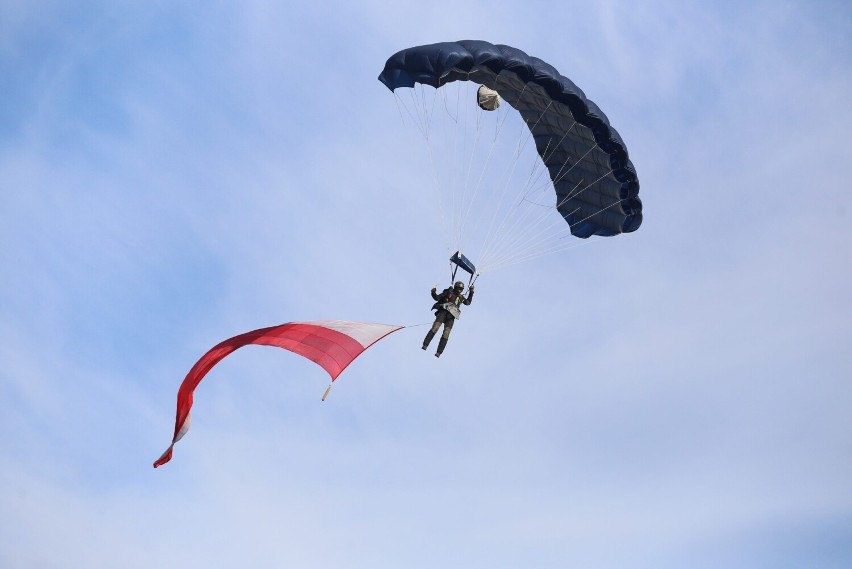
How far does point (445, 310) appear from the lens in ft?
74.9

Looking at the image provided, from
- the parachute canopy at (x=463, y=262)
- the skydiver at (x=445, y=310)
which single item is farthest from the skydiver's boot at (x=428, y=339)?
the parachute canopy at (x=463, y=262)

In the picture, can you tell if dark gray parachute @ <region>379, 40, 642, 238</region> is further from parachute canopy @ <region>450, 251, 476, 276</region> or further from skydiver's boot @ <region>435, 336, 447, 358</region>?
skydiver's boot @ <region>435, 336, 447, 358</region>

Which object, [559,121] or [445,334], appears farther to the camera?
[559,121]

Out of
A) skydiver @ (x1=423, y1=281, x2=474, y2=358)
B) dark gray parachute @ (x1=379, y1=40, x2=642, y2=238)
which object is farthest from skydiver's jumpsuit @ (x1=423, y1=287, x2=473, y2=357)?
Answer: dark gray parachute @ (x1=379, y1=40, x2=642, y2=238)

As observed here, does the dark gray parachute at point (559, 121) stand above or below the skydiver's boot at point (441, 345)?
above

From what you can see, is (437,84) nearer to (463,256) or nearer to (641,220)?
(463,256)

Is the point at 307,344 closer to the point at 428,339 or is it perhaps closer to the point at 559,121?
the point at 428,339

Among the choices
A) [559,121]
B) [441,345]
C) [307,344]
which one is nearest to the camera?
[307,344]

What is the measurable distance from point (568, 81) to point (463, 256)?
4.81m

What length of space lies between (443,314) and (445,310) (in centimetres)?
12

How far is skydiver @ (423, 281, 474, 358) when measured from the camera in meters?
22.8

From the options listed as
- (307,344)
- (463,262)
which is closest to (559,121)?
(463,262)

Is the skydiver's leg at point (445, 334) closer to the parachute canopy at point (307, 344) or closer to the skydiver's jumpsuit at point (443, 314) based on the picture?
the skydiver's jumpsuit at point (443, 314)

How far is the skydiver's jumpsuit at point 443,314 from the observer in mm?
22797
